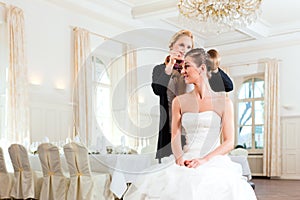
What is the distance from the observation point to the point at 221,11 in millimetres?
6223

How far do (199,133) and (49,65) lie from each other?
6.32 m

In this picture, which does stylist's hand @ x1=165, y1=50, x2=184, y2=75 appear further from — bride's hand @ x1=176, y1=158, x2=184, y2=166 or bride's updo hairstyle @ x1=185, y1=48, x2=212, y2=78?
bride's hand @ x1=176, y1=158, x2=184, y2=166

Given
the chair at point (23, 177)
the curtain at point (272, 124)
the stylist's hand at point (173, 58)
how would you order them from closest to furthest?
the stylist's hand at point (173, 58) → the chair at point (23, 177) → the curtain at point (272, 124)

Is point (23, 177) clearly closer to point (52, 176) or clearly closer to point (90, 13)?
point (52, 176)

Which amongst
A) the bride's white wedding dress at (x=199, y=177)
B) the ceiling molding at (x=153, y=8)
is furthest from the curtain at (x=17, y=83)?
the bride's white wedding dress at (x=199, y=177)

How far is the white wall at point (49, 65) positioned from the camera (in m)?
6.88

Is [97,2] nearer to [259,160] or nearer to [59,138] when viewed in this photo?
[59,138]

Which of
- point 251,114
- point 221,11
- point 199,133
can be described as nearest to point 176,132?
point 199,133

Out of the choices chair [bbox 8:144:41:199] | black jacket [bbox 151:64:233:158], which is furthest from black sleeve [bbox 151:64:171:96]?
chair [bbox 8:144:41:199]

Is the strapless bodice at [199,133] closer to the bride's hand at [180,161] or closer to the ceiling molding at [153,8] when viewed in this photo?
the bride's hand at [180,161]

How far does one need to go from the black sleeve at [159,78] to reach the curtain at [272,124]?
366 inches

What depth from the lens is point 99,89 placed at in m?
1.24

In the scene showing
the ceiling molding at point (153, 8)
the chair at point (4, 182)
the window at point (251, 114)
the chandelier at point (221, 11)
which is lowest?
the chair at point (4, 182)

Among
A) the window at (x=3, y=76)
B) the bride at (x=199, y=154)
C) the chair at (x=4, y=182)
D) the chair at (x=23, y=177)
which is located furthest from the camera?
the window at (x=3, y=76)
